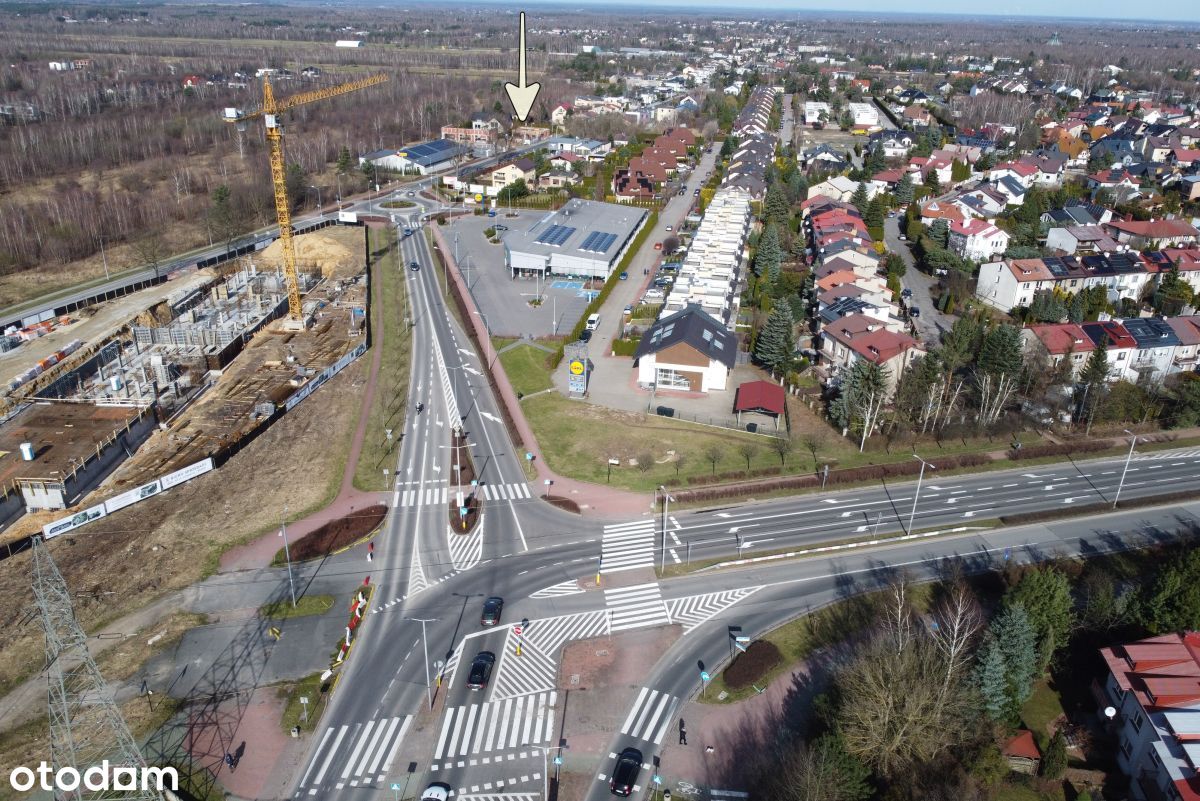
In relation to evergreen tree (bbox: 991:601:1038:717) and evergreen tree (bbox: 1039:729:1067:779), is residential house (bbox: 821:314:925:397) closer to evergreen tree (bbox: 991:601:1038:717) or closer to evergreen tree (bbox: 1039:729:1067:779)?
evergreen tree (bbox: 991:601:1038:717)

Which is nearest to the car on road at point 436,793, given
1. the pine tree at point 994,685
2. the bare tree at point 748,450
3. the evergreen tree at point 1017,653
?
the pine tree at point 994,685

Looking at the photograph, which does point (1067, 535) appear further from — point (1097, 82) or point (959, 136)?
point (1097, 82)

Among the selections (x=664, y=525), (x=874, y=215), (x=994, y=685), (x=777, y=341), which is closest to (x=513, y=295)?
(x=777, y=341)

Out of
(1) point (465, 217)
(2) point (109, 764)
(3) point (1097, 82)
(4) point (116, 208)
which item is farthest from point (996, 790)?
(3) point (1097, 82)

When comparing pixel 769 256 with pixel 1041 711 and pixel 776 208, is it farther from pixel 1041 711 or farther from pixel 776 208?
pixel 1041 711

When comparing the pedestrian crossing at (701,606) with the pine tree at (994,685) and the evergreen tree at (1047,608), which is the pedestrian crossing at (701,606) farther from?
the evergreen tree at (1047,608)

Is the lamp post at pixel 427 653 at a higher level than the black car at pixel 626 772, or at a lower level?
lower
